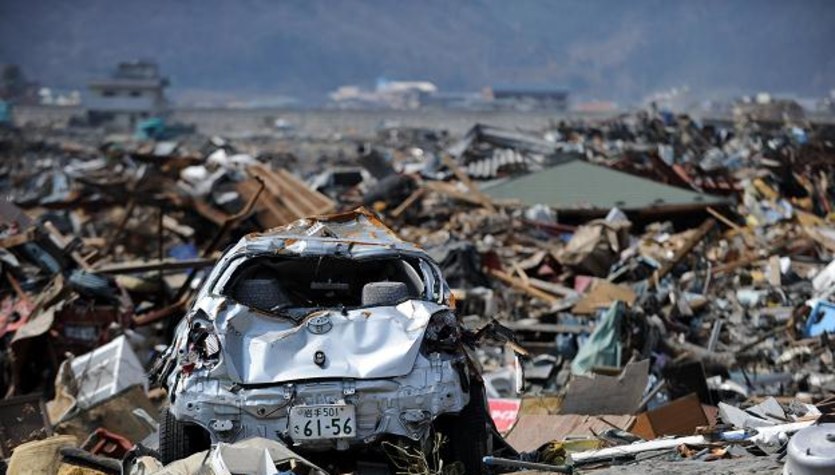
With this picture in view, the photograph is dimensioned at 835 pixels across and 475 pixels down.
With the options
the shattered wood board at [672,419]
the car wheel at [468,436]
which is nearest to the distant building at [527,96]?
the shattered wood board at [672,419]

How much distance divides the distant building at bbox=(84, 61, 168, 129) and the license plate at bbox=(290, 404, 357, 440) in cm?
9610

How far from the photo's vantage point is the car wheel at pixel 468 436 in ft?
20.6

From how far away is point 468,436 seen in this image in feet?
20.7

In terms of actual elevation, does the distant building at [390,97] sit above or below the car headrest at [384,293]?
below

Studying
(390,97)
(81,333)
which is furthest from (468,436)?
(390,97)

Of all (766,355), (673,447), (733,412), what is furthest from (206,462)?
(766,355)

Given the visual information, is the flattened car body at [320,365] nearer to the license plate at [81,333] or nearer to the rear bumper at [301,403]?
the rear bumper at [301,403]

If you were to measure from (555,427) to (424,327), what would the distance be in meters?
1.91

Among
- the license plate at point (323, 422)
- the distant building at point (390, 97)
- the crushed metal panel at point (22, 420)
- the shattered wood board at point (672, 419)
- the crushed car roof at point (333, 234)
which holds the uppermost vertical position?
the crushed car roof at point (333, 234)

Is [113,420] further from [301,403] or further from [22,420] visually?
[301,403]

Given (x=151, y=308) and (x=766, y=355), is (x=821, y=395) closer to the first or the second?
(x=766, y=355)

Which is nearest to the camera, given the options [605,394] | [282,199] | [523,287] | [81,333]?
[605,394]

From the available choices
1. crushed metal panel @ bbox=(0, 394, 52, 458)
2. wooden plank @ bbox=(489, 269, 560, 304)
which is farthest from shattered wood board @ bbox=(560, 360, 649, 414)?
wooden plank @ bbox=(489, 269, 560, 304)

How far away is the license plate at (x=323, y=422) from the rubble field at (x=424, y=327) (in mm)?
11
